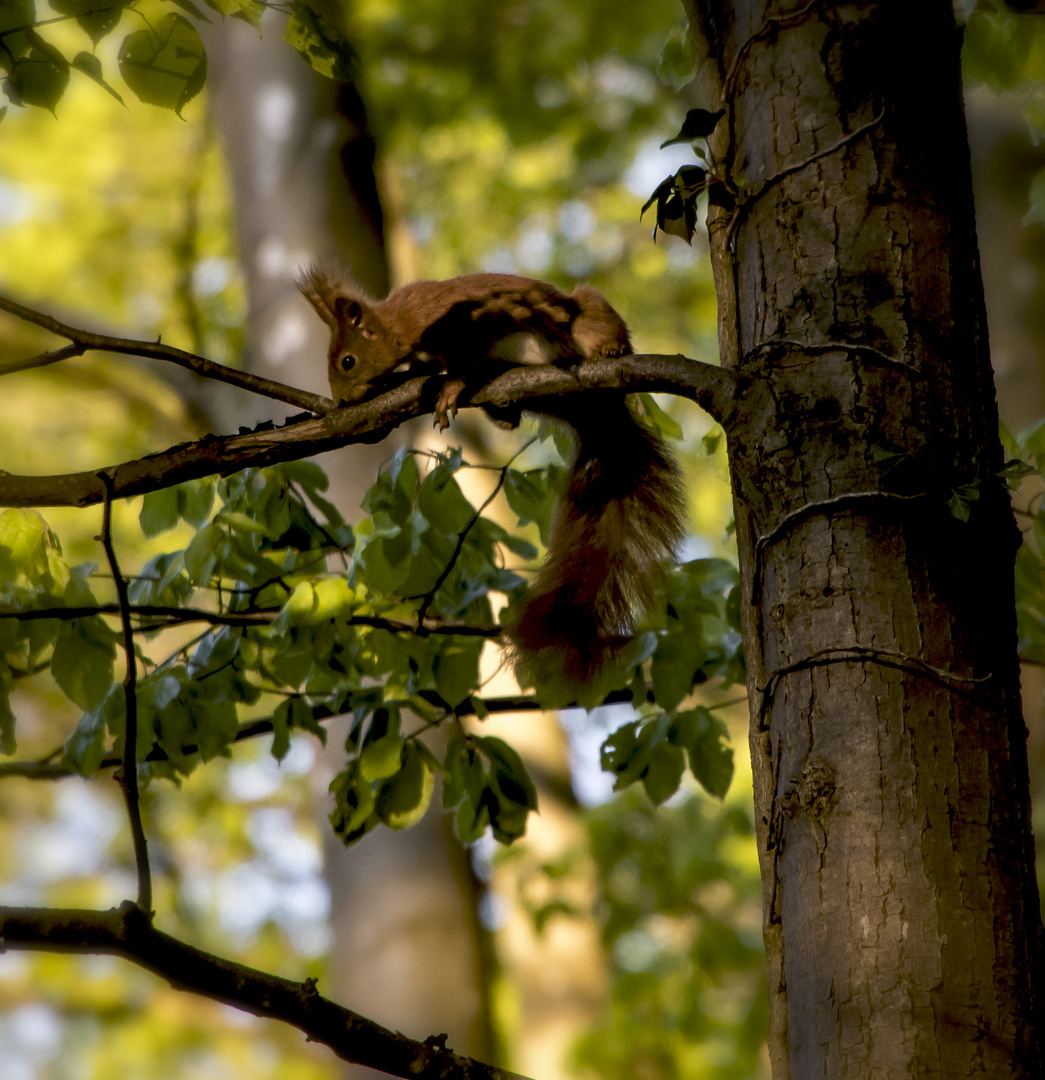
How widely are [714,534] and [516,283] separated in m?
6.94

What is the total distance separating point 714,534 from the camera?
29.8 ft

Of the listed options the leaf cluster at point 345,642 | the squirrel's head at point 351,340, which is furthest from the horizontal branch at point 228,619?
the squirrel's head at point 351,340

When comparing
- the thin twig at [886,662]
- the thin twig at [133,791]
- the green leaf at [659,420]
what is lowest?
the thin twig at [133,791]

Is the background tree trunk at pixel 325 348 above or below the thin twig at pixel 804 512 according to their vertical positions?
above

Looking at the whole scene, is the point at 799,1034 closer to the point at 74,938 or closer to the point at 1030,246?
the point at 74,938

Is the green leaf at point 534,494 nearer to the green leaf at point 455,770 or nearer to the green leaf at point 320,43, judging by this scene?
the green leaf at point 455,770

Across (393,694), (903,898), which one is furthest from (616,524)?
(903,898)

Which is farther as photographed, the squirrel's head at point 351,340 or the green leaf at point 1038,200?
the squirrel's head at point 351,340

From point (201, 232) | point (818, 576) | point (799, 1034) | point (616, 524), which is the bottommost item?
point (799, 1034)

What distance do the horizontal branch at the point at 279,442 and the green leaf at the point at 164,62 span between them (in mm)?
501

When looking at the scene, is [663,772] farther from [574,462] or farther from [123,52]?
[123,52]

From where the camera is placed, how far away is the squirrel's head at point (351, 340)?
275cm

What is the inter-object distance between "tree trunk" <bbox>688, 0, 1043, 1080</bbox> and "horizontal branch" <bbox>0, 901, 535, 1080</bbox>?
1.16 feet

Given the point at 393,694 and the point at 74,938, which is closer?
the point at 74,938
